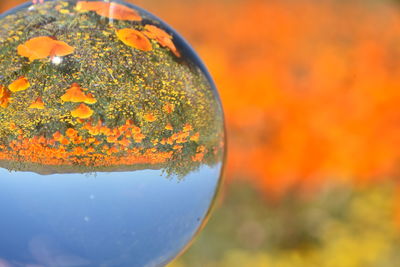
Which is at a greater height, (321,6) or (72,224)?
(321,6)

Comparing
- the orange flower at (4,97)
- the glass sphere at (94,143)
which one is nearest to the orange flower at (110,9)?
the glass sphere at (94,143)

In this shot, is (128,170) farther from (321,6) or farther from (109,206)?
(321,6)

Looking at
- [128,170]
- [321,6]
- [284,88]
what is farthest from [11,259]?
[321,6]

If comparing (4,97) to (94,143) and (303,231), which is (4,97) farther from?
(303,231)

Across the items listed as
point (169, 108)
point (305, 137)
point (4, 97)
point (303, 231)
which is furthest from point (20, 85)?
point (305, 137)

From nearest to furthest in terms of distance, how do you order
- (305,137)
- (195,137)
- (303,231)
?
(195,137) < (303,231) < (305,137)
